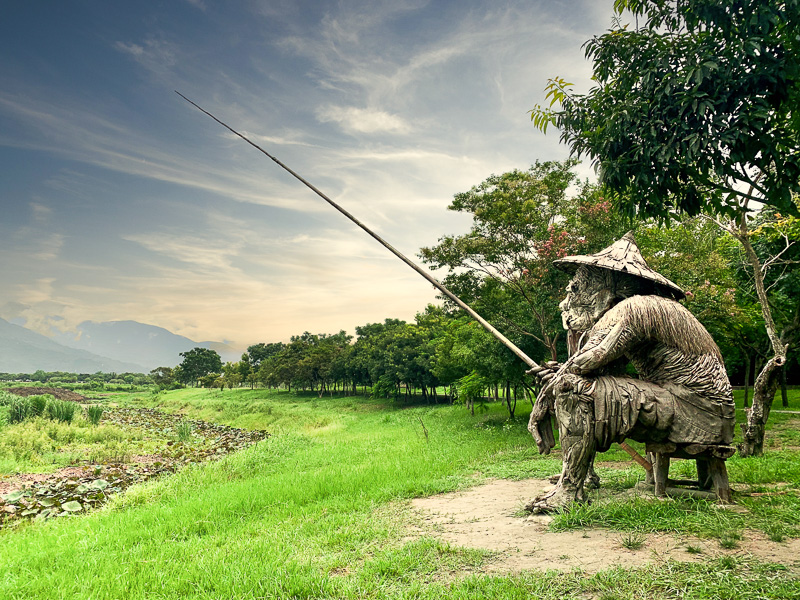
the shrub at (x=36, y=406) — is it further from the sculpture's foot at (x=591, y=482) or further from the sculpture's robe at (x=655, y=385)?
the sculpture's robe at (x=655, y=385)

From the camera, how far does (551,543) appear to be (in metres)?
3.75

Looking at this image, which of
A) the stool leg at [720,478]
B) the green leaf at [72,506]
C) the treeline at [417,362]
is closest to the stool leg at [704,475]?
the stool leg at [720,478]

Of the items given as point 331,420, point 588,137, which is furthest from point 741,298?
point 331,420

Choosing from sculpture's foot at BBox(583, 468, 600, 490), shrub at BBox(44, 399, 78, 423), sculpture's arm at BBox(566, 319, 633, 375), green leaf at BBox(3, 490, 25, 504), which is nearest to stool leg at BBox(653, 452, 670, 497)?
sculpture's foot at BBox(583, 468, 600, 490)

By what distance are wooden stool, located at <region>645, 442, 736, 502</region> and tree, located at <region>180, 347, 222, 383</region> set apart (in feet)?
301

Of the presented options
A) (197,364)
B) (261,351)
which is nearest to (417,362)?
(261,351)

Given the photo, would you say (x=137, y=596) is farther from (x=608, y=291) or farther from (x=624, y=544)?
(x=608, y=291)

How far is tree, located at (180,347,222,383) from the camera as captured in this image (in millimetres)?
86500

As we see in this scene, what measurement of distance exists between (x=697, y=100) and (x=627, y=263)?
159cm

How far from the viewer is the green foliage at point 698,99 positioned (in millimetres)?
3773

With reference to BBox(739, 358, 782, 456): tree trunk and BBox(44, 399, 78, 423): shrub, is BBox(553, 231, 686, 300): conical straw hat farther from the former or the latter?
BBox(44, 399, 78, 423): shrub

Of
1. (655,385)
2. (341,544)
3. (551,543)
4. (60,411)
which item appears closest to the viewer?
(551,543)

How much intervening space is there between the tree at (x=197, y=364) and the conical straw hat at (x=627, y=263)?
91527 millimetres

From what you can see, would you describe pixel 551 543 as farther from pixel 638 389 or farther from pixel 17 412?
pixel 17 412
